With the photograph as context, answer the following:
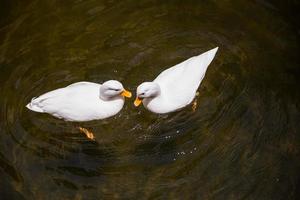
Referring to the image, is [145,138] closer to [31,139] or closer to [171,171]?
[171,171]

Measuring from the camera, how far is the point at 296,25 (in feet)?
14.2

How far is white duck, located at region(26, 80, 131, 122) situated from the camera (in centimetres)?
358

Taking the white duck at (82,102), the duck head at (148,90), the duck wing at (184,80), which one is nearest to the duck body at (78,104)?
the white duck at (82,102)

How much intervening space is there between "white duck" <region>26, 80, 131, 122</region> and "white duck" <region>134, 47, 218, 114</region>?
0.50 ft

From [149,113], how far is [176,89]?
1.70 feet

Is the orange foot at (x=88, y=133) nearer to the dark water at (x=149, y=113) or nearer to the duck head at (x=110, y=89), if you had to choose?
the dark water at (x=149, y=113)

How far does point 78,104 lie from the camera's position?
359 centimetres

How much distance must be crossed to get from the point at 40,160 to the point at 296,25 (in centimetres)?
223

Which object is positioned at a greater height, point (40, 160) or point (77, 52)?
point (77, 52)

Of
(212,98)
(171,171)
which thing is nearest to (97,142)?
(171,171)

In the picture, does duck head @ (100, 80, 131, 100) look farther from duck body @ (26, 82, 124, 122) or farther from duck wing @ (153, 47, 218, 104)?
duck wing @ (153, 47, 218, 104)

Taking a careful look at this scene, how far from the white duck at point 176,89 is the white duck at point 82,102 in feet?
0.50

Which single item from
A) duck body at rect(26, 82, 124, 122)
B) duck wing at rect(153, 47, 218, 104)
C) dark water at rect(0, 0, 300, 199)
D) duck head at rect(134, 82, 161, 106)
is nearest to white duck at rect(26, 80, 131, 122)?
duck body at rect(26, 82, 124, 122)

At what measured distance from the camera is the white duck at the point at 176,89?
12.0 ft
